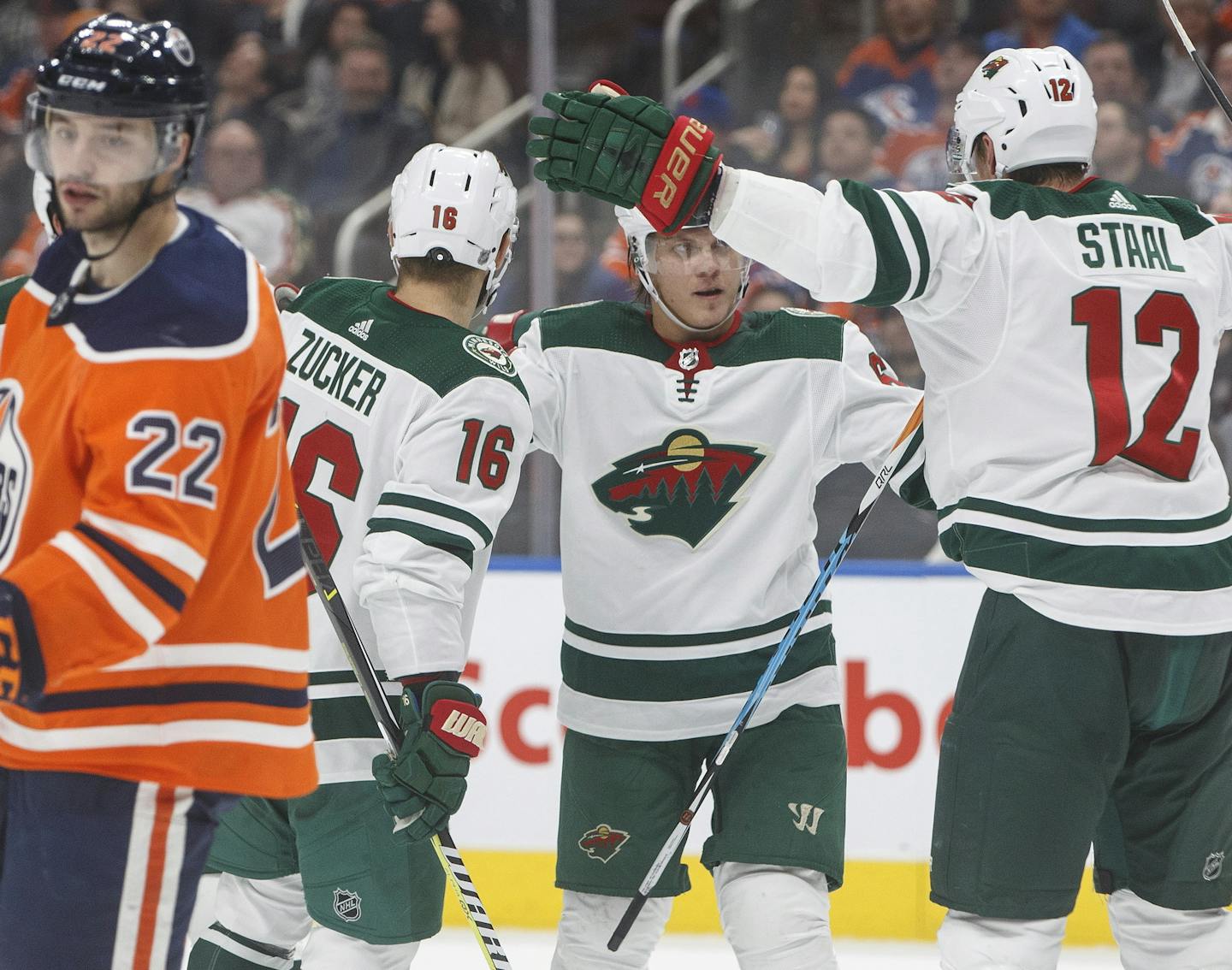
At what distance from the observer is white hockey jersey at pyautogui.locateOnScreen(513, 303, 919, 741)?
2479mm

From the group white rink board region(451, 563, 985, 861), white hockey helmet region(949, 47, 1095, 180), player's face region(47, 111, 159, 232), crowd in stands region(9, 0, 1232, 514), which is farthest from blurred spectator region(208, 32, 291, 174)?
player's face region(47, 111, 159, 232)

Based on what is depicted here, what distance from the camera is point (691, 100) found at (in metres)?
5.16

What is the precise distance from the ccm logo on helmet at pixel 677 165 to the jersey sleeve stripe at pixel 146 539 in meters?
0.80

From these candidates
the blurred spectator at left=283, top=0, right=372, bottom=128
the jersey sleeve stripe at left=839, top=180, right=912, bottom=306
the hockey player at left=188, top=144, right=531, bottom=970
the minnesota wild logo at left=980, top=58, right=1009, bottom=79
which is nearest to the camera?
the jersey sleeve stripe at left=839, top=180, right=912, bottom=306

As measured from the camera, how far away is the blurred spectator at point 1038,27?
5.02 metres

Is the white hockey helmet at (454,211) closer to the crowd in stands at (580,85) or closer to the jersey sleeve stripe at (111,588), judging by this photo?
the jersey sleeve stripe at (111,588)

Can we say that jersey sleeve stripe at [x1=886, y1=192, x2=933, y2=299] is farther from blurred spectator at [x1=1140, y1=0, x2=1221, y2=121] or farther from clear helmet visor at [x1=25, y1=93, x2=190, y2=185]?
blurred spectator at [x1=1140, y1=0, x2=1221, y2=121]

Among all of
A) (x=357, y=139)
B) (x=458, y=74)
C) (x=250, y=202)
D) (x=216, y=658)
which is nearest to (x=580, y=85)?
(x=458, y=74)

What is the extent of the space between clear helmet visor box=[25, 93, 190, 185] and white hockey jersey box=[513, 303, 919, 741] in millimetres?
1008

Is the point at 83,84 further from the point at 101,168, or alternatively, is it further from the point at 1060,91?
the point at 1060,91

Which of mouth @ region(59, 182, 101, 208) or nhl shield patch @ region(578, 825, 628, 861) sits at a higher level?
mouth @ region(59, 182, 101, 208)

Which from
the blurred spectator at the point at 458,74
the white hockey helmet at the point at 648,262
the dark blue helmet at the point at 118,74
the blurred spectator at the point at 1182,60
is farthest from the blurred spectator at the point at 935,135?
the dark blue helmet at the point at 118,74

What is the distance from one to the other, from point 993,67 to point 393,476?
992 mm

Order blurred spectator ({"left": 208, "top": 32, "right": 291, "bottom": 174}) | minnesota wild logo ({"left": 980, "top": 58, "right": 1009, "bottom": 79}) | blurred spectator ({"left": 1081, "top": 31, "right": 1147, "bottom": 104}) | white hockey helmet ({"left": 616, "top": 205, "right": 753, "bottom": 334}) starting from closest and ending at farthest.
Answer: minnesota wild logo ({"left": 980, "top": 58, "right": 1009, "bottom": 79}), white hockey helmet ({"left": 616, "top": 205, "right": 753, "bottom": 334}), blurred spectator ({"left": 1081, "top": 31, "right": 1147, "bottom": 104}), blurred spectator ({"left": 208, "top": 32, "right": 291, "bottom": 174})
